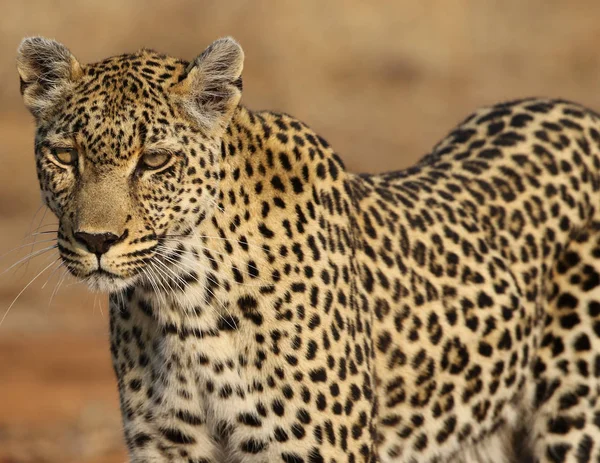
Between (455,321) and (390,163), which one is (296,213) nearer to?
(455,321)

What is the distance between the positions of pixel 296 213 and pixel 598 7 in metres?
19.9

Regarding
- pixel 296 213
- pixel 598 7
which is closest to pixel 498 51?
pixel 598 7

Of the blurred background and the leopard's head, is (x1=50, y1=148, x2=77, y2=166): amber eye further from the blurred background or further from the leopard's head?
the blurred background

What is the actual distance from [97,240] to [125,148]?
433mm

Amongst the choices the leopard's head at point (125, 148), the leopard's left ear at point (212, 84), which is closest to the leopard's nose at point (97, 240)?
the leopard's head at point (125, 148)

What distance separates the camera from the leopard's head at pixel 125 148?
5.21 m

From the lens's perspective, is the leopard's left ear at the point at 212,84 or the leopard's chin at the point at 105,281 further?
the leopard's left ear at the point at 212,84

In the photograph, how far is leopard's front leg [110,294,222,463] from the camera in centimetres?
588

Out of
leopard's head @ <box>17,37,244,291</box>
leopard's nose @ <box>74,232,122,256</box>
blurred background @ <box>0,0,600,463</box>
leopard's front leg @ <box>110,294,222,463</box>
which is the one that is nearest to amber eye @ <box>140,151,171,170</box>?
leopard's head @ <box>17,37,244,291</box>

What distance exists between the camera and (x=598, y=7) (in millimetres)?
24328

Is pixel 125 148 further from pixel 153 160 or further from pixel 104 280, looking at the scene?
pixel 104 280

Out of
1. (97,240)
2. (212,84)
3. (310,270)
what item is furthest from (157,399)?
(212,84)

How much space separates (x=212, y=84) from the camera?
5.52 metres

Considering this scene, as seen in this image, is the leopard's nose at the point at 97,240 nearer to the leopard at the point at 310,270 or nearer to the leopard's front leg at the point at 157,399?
the leopard at the point at 310,270
